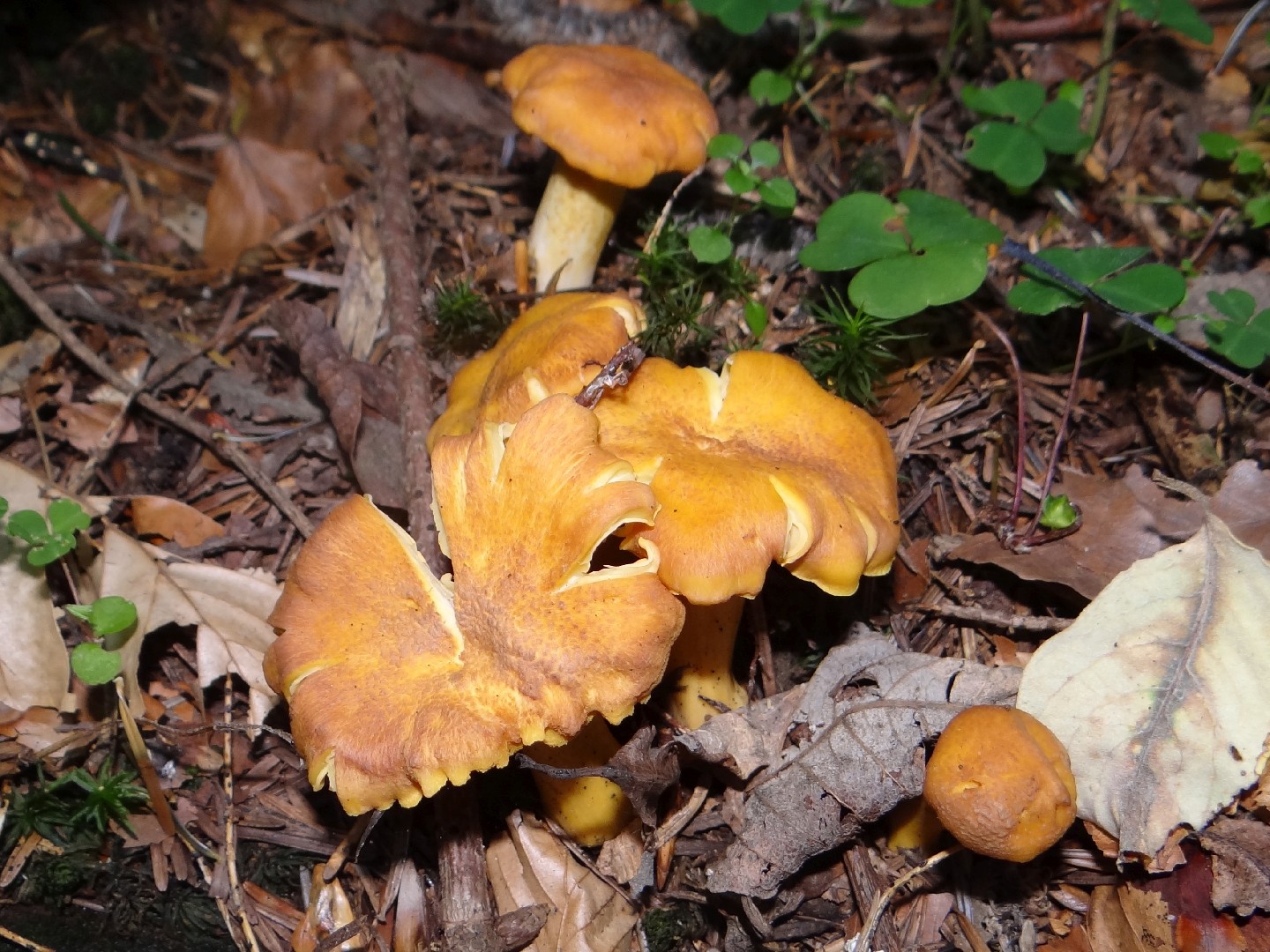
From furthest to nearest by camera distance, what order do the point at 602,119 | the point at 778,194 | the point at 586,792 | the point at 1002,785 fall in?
1. the point at 778,194
2. the point at 602,119
3. the point at 586,792
4. the point at 1002,785

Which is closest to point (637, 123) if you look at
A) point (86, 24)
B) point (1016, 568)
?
point (1016, 568)

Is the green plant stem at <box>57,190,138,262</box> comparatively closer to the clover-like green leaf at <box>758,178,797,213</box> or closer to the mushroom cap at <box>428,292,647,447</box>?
the mushroom cap at <box>428,292,647,447</box>

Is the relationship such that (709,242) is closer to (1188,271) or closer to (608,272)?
(608,272)

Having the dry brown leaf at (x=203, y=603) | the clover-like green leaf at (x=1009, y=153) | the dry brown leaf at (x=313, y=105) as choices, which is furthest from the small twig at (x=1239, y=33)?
the dry brown leaf at (x=203, y=603)

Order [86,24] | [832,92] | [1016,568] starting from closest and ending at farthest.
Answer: [1016,568]
[832,92]
[86,24]

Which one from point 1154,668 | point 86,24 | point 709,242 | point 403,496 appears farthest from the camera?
point 86,24

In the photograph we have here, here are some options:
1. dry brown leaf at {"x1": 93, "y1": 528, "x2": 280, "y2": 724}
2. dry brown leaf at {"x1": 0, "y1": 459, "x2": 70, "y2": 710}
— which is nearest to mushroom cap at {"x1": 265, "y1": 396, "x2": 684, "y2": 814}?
dry brown leaf at {"x1": 93, "y1": 528, "x2": 280, "y2": 724}

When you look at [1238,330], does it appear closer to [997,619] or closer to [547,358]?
[997,619]

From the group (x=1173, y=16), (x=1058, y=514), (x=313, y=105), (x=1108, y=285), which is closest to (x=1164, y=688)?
(x=1058, y=514)
